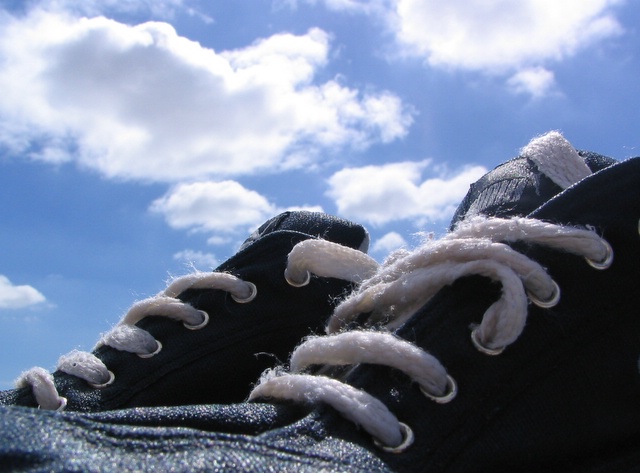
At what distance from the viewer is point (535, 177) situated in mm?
1792

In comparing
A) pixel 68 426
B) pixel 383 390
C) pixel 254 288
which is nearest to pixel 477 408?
pixel 383 390

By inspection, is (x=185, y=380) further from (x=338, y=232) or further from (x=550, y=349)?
(x=550, y=349)

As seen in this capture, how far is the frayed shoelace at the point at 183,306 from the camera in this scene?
1.84 meters

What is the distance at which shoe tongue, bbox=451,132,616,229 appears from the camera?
174 centimetres

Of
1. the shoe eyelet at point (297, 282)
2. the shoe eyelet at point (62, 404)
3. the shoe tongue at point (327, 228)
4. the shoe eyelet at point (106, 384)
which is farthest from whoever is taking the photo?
the shoe tongue at point (327, 228)

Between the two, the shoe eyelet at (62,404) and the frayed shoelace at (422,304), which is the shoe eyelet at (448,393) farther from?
the shoe eyelet at (62,404)

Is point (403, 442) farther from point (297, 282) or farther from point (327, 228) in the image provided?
point (327, 228)

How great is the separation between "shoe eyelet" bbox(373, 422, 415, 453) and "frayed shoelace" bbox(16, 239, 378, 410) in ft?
2.45

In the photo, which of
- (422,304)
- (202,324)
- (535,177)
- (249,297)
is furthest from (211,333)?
(535,177)

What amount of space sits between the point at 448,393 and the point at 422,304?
249mm

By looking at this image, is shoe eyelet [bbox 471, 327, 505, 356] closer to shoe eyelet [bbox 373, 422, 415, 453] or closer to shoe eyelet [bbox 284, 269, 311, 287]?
shoe eyelet [bbox 373, 422, 415, 453]

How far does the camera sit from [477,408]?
3.85 ft

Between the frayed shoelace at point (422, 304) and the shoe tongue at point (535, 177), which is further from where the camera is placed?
the shoe tongue at point (535, 177)

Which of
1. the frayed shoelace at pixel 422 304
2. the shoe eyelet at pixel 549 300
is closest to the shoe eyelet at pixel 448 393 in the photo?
the frayed shoelace at pixel 422 304
